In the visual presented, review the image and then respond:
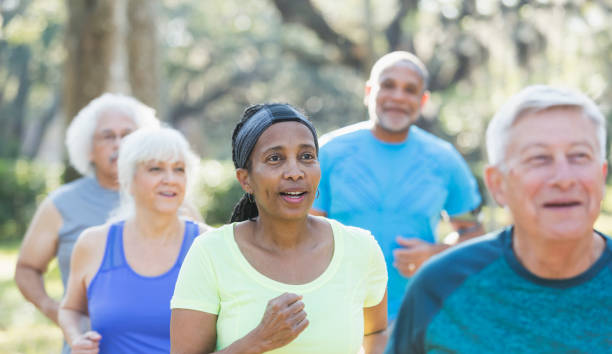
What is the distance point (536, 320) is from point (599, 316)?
0.55 feet

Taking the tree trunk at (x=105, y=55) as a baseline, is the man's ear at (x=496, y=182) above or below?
below

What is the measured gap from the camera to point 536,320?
7.20ft

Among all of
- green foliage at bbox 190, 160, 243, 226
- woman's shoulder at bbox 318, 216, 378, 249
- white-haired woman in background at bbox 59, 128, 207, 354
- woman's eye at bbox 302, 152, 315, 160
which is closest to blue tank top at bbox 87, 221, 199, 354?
white-haired woman in background at bbox 59, 128, 207, 354

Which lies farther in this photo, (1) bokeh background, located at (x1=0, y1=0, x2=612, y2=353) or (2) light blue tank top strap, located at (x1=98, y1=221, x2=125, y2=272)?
(1) bokeh background, located at (x1=0, y1=0, x2=612, y2=353)

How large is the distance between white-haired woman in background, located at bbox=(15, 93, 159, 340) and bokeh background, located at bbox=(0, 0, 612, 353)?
2651 millimetres

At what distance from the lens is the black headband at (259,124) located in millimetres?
2924

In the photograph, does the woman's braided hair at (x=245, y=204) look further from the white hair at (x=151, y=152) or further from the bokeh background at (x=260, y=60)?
the bokeh background at (x=260, y=60)

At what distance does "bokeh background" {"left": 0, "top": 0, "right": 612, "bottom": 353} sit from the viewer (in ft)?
36.0

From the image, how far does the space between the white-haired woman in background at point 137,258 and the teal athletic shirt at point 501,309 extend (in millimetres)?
1639

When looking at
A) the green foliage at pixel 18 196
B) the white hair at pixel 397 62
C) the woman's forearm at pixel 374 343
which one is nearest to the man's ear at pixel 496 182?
the woman's forearm at pixel 374 343

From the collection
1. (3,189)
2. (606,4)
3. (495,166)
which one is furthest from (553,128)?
(3,189)

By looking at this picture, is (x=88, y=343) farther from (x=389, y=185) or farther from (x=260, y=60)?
(x=260, y=60)

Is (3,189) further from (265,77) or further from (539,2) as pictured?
(265,77)

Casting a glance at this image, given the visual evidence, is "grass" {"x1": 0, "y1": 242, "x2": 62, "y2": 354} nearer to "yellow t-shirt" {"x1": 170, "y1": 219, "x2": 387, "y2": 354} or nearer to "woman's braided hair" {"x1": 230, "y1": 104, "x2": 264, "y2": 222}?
"woman's braided hair" {"x1": 230, "y1": 104, "x2": 264, "y2": 222}
